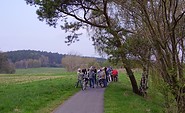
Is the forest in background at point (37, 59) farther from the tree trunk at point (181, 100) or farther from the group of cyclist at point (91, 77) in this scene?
the tree trunk at point (181, 100)

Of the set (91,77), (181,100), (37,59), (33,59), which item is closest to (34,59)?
(33,59)

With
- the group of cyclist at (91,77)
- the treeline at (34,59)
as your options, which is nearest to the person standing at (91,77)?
the group of cyclist at (91,77)

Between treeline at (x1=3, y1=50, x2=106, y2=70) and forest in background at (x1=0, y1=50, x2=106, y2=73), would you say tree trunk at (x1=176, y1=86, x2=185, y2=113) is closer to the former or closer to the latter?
forest in background at (x1=0, y1=50, x2=106, y2=73)

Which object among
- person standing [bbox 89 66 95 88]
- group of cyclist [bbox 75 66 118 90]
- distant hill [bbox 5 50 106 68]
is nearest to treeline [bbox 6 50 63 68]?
A: distant hill [bbox 5 50 106 68]

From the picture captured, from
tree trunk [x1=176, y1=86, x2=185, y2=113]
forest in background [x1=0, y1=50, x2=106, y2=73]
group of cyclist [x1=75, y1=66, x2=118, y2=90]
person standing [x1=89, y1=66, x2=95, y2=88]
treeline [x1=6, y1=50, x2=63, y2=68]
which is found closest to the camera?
tree trunk [x1=176, y1=86, x2=185, y2=113]

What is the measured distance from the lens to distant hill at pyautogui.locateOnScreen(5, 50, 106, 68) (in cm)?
12300

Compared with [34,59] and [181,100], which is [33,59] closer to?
[34,59]

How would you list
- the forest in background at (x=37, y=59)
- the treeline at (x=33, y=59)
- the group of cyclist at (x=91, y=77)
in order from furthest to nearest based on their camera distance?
the treeline at (x=33, y=59), the forest in background at (x=37, y=59), the group of cyclist at (x=91, y=77)

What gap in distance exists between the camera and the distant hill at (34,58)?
Answer: 404ft

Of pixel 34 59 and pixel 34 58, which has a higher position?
pixel 34 58

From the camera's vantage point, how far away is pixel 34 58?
126 meters

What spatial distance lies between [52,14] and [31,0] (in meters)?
1.83

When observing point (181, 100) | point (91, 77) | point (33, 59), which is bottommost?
point (181, 100)

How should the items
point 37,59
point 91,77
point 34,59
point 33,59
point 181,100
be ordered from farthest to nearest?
point 34,59 → point 33,59 → point 37,59 → point 91,77 → point 181,100
